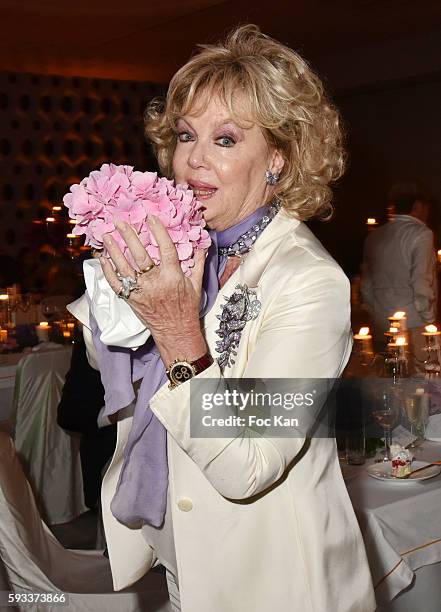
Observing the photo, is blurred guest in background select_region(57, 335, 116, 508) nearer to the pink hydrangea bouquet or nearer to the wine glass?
the wine glass

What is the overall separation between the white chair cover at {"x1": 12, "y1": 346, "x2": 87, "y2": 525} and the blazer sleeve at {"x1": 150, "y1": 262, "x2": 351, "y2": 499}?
265 centimetres

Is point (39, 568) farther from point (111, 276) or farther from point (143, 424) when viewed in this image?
point (111, 276)

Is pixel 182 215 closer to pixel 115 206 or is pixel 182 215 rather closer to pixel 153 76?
pixel 115 206

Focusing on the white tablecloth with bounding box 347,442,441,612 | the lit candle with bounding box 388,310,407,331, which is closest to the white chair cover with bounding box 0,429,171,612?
the white tablecloth with bounding box 347,442,441,612

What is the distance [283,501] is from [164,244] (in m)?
0.45

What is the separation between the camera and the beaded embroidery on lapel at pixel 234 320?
1312mm

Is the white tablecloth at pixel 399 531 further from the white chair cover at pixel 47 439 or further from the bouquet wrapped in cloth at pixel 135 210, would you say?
the white chair cover at pixel 47 439

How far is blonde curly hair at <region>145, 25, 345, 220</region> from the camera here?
1347 mm

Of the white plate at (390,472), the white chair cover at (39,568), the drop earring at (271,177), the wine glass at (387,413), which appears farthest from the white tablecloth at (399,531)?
the drop earring at (271,177)

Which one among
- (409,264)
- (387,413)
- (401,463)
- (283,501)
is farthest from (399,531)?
(409,264)

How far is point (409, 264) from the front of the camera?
536 cm

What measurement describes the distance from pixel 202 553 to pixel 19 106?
22.7 feet

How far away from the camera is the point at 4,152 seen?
7.57 m

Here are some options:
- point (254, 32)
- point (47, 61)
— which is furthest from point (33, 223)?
point (254, 32)
